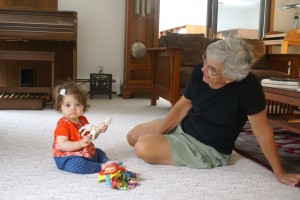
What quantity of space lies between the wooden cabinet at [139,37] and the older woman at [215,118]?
269 cm

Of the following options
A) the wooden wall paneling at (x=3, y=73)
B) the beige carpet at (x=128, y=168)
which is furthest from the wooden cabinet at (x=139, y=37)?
the beige carpet at (x=128, y=168)

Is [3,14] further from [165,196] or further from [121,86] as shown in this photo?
[165,196]


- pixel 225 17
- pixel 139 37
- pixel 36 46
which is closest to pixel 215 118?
pixel 139 37

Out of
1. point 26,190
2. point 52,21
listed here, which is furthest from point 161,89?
point 26,190

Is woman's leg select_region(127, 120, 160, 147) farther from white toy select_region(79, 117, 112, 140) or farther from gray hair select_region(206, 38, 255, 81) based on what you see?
gray hair select_region(206, 38, 255, 81)

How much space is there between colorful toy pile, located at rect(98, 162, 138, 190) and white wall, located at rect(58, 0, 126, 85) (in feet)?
11.1

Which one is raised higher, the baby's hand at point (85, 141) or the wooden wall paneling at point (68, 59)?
the wooden wall paneling at point (68, 59)

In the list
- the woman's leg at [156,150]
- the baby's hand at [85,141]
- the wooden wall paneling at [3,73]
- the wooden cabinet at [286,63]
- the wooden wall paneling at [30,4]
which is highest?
the wooden wall paneling at [30,4]

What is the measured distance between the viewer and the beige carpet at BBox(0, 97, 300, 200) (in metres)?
1.44

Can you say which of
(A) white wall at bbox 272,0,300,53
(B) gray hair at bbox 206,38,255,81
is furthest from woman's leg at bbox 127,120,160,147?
(A) white wall at bbox 272,0,300,53

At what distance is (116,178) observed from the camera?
1511mm

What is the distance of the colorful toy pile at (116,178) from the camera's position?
4.90 feet

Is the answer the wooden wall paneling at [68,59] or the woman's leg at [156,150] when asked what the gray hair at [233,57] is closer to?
the woman's leg at [156,150]

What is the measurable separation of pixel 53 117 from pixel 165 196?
6.47ft
